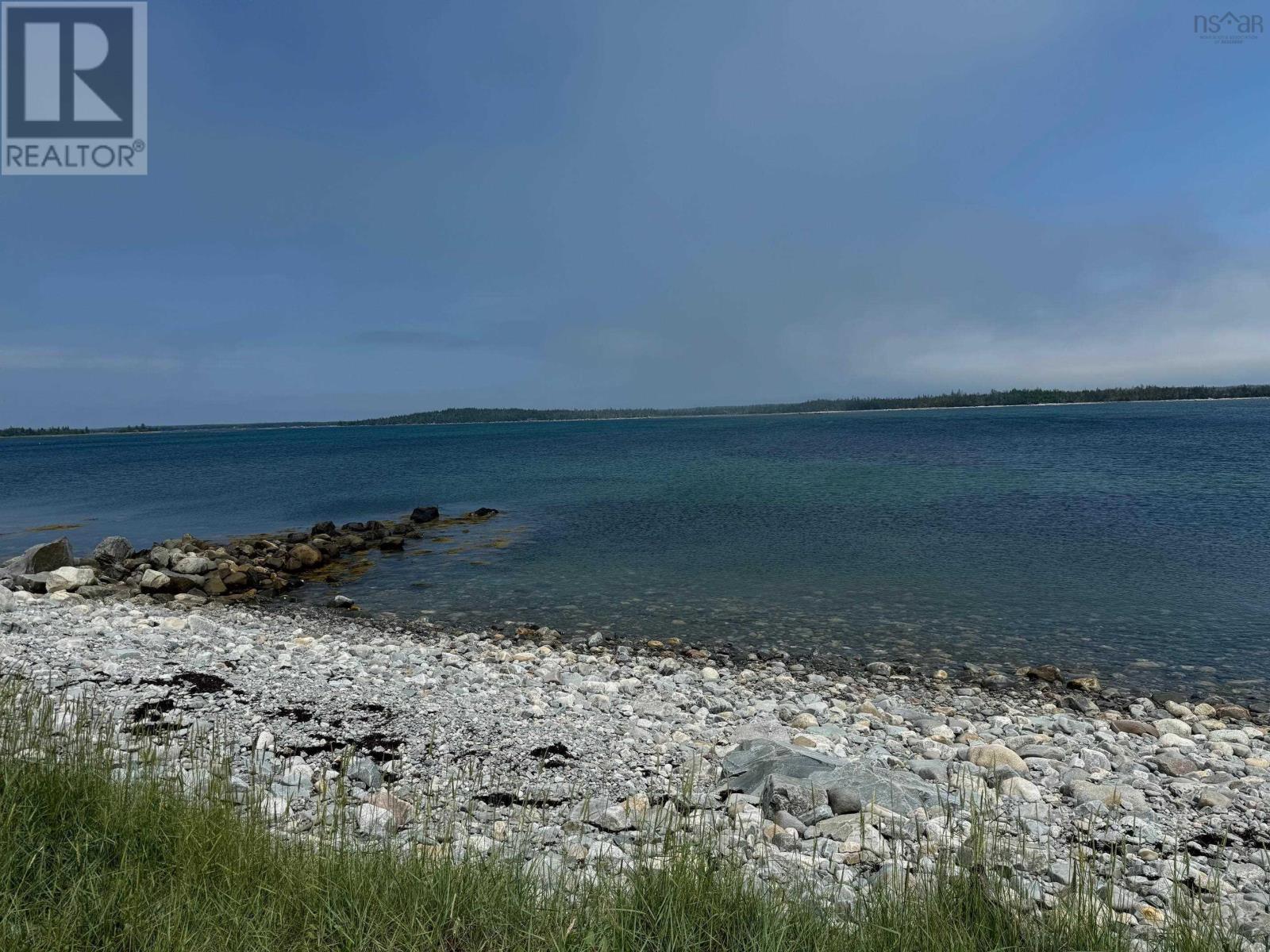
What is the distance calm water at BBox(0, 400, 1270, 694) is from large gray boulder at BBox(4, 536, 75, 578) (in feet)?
26.6

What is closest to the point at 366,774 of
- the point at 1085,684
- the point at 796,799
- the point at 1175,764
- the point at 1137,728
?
the point at 796,799

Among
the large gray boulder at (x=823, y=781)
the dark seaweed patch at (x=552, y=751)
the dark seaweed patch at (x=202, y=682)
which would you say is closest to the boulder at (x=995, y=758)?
the large gray boulder at (x=823, y=781)

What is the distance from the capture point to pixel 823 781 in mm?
6094

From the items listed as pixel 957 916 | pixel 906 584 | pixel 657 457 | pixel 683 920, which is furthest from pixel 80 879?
pixel 657 457

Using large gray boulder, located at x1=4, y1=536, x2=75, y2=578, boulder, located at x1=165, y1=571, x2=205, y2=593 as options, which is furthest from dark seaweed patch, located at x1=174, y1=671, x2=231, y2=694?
large gray boulder, located at x1=4, y1=536, x2=75, y2=578

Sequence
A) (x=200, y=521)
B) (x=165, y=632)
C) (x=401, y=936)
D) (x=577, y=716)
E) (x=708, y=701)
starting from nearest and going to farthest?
(x=401, y=936) → (x=577, y=716) → (x=708, y=701) → (x=165, y=632) → (x=200, y=521)

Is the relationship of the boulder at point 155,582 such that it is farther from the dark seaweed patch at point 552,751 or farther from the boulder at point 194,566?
the dark seaweed patch at point 552,751

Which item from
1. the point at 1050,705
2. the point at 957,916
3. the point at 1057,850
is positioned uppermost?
the point at 957,916

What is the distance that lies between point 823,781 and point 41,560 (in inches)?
850

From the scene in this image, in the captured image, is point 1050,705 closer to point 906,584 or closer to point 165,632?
point 906,584

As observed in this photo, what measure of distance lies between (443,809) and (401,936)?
2.25 m

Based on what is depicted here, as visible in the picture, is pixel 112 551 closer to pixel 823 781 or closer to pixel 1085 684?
pixel 823 781

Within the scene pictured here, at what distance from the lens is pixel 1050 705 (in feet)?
33.7

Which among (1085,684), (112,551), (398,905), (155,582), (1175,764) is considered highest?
(398,905)
